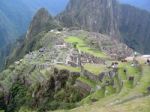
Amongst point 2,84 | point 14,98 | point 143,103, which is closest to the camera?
point 143,103

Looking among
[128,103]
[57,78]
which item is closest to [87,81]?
[57,78]

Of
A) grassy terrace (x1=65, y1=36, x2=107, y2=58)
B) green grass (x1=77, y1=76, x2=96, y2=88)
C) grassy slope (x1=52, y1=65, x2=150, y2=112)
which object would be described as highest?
grassy terrace (x1=65, y1=36, x2=107, y2=58)

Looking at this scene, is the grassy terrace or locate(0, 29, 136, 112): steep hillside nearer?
locate(0, 29, 136, 112): steep hillside

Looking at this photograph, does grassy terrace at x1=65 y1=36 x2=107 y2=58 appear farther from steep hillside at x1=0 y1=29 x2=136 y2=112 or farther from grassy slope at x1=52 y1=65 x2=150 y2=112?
grassy slope at x1=52 y1=65 x2=150 y2=112

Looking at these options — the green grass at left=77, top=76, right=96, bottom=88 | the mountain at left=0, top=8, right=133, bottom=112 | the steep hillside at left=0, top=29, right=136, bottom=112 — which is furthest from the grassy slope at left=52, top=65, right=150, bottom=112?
the green grass at left=77, top=76, right=96, bottom=88

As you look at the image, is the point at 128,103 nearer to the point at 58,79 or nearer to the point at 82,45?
the point at 58,79

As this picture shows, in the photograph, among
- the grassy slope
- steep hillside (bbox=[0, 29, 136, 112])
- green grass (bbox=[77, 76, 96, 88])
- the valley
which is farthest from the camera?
steep hillside (bbox=[0, 29, 136, 112])

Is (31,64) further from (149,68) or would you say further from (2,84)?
(149,68)

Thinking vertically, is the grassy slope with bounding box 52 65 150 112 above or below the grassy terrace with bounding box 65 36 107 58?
below

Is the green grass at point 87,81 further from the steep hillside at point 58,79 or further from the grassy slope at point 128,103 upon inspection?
the grassy slope at point 128,103

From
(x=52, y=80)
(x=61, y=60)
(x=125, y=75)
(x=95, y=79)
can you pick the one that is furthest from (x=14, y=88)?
(x=125, y=75)

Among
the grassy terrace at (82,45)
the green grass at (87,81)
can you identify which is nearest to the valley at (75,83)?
the green grass at (87,81)
